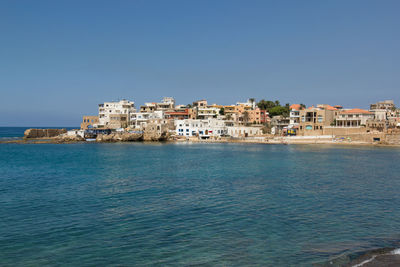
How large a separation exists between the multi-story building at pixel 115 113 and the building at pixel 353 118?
240 feet

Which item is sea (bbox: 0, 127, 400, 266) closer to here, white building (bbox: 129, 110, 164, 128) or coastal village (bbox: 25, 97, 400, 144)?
coastal village (bbox: 25, 97, 400, 144)

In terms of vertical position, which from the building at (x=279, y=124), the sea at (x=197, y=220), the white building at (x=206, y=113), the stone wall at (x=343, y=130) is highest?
the white building at (x=206, y=113)

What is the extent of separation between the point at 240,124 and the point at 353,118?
3886 cm

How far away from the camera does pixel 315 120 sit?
98188 millimetres

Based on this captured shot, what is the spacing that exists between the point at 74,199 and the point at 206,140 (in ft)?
257

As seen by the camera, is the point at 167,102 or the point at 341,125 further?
the point at 167,102

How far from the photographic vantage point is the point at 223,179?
31.0 m

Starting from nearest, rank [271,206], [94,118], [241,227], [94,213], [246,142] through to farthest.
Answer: [241,227] < [94,213] < [271,206] < [246,142] < [94,118]

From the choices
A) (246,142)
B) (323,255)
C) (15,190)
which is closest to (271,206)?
(323,255)

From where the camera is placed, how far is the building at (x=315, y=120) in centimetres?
9700

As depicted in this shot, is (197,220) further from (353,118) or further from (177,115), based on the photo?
(177,115)

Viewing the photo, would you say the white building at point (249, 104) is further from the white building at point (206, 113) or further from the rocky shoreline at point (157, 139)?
the rocky shoreline at point (157, 139)

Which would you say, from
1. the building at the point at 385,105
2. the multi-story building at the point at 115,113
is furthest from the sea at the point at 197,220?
the building at the point at 385,105

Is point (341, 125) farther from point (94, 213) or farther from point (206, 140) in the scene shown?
point (94, 213)
